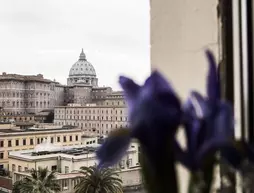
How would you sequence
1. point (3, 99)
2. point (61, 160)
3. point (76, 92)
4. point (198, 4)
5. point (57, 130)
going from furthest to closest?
point (76, 92) < point (3, 99) < point (57, 130) < point (61, 160) < point (198, 4)

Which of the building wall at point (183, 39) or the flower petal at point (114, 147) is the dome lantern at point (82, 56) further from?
the flower petal at point (114, 147)

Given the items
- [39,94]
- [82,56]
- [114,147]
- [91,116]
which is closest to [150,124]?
[114,147]

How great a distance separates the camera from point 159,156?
24 cm

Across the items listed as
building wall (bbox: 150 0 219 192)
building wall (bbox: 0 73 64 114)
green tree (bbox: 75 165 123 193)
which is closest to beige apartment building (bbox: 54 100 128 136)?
building wall (bbox: 0 73 64 114)

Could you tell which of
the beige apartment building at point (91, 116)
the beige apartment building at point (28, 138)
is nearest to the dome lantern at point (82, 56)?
the beige apartment building at point (91, 116)

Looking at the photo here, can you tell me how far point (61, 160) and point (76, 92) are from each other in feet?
55.8

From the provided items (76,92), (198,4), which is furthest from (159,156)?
(76,92)

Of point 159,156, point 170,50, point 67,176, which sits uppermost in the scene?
point 170,50

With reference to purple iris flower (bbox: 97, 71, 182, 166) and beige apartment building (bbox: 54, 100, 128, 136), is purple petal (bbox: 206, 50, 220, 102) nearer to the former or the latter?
purple iris flower (bbox: 97, 71, 182, 166)

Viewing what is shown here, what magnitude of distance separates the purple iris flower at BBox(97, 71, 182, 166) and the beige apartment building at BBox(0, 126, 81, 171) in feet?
33.9

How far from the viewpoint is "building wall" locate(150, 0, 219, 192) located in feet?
1.81

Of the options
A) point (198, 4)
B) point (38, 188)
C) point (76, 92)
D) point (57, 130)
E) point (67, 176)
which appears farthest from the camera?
point (76, 92)

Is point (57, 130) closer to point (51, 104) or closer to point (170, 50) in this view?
point (170, 50)

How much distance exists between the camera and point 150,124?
0.77ft
